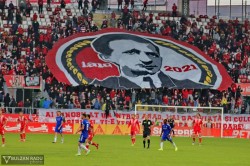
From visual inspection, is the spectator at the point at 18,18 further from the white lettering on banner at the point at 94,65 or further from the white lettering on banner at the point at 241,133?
the white lettering on banner at the point at 241,133

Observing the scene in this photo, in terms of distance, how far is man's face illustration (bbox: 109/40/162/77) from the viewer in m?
81.6

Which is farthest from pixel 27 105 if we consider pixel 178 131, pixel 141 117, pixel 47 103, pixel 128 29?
pixel 128 29

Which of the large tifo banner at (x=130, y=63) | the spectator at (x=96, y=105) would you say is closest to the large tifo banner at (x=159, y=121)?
the spectator at (x=96, y=105)

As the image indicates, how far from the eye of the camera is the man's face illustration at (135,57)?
8156 cm

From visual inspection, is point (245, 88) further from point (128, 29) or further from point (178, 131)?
point (128, 29)

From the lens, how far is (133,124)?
197 ft

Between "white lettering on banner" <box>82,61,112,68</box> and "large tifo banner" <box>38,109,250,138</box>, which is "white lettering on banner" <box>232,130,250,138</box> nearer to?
"large tifo banner" <box>38,109,250,138</box>

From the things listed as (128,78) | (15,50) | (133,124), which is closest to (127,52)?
(128,78)

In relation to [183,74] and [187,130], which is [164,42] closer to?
[183,74]

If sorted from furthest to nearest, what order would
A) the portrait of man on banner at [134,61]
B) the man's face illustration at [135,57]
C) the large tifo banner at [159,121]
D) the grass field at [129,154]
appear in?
the man's face illustration at [135,57] < the portrait of man on banner at [134,61] < the large tifo banner at [159,121] < the grass field at [129,154]

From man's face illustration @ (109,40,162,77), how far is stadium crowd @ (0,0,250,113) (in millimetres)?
2532

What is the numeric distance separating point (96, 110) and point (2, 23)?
15.9 meters

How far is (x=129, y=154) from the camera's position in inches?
1890

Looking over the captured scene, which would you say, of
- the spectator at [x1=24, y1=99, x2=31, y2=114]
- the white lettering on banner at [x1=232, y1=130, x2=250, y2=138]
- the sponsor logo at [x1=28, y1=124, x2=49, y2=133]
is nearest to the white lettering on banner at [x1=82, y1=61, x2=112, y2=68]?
the spectator at [x1=24, y1=99, x2=31, y2=114]
